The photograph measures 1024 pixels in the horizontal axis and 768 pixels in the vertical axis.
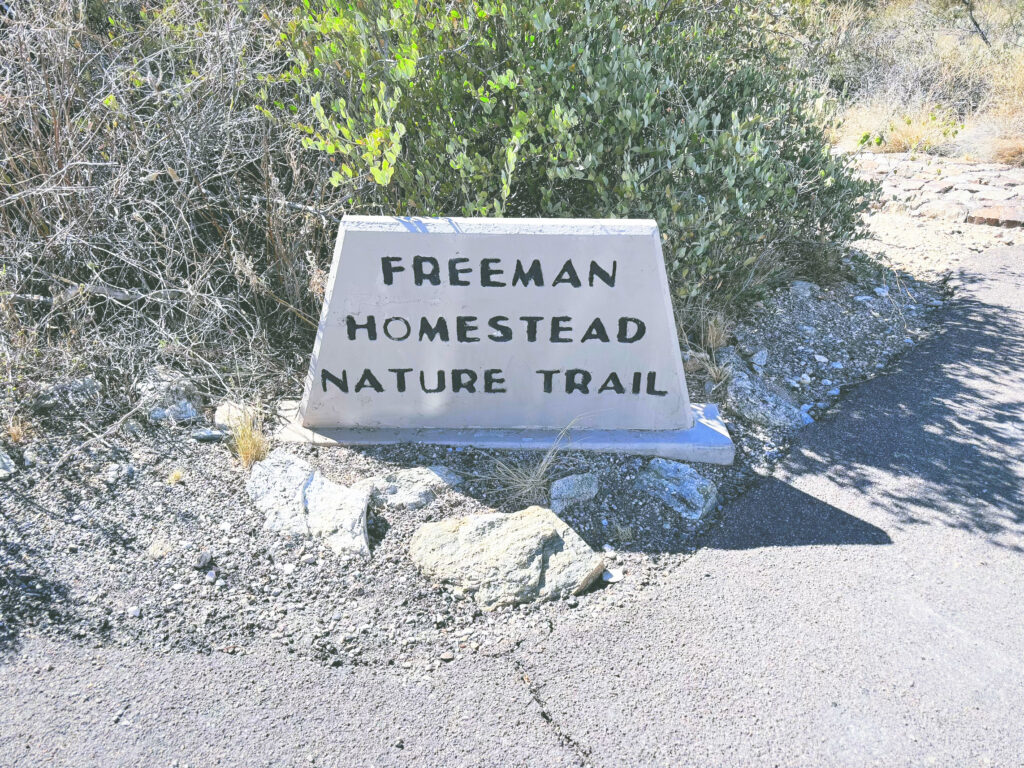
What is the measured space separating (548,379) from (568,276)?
491 millimetres

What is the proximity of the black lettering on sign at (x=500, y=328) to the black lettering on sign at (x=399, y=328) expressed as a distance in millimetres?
356

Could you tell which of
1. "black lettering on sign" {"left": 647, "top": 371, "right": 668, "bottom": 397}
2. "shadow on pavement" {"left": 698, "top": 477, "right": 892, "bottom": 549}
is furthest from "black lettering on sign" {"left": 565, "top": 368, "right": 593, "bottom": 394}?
"shadow on pavement" {"left": 698, "top": 477, "right": 892, "bottom": 549}

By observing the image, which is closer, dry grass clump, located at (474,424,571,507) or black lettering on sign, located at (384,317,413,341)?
dry grass clump, located at (474,424,571,507)

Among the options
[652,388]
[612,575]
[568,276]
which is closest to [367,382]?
[568,276]

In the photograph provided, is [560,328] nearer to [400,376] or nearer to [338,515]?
[400,376]

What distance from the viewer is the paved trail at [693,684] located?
225 cm

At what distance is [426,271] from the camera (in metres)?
3.39

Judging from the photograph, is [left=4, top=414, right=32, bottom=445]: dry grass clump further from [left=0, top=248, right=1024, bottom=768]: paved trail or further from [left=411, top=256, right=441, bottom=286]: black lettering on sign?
[left=411, top=256, right=441, bottom=286]: black lettering on sign

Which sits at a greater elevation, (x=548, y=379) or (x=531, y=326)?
(x=531, y=326)

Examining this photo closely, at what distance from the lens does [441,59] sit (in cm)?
424

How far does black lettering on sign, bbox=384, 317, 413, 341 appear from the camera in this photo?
11.5ft

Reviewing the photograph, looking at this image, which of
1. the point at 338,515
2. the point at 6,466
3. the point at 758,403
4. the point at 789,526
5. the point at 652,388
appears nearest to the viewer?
the point at 338,515

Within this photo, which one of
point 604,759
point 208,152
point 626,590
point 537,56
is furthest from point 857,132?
point 604,759

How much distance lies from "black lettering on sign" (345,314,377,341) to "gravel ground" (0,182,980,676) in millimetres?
519
